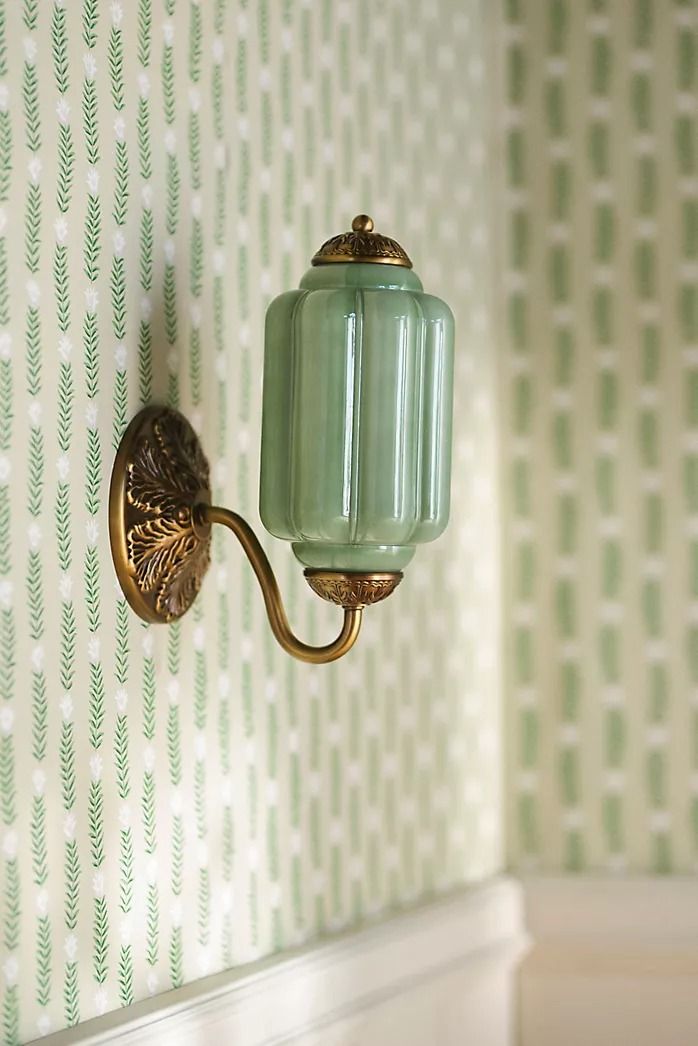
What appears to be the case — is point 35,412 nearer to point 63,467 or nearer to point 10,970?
point 63,467

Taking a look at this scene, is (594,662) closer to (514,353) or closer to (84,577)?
(514,353)

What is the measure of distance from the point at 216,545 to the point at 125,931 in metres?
0.32

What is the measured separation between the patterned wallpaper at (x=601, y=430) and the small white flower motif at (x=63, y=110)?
844mm

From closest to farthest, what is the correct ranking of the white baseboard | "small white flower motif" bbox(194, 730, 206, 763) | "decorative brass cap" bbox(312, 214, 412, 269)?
"decorative brass cap" bbox(312, 214, 412, 269) < "small white flower motif" bbox(194, 730, 206, 763) < the white baseboard

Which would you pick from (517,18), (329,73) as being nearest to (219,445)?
(329,73)

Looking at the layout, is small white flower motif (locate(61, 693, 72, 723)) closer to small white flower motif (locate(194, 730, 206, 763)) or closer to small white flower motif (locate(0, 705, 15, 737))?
small white flower motif (locate(0, 705, 15, 737))

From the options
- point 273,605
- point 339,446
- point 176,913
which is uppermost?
point 339,446

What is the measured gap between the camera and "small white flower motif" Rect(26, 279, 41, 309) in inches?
37.8

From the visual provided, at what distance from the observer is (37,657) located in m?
0.96

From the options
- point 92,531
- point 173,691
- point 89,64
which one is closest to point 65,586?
point 92,531

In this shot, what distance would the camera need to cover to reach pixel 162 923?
1102mm

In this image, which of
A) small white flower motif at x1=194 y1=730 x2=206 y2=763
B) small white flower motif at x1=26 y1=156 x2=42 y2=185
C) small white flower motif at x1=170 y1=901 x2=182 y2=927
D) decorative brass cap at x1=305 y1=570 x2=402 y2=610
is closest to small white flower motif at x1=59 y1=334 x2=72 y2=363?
small white flower motif at x1=26 y1=156 x2=42 y2=185

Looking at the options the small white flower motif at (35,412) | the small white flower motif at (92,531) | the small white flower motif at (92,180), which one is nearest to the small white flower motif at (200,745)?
the small white flower motif at (92,531)

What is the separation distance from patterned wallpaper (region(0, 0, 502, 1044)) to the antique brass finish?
1 cm
